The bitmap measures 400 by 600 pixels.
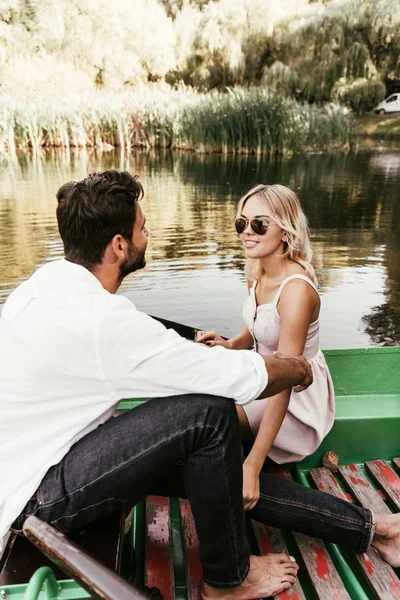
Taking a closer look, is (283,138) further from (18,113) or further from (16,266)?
(16,266)

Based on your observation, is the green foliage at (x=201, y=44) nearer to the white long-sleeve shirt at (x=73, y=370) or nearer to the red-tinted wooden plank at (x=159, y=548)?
the red-tinted wooden plank at (x=159, y=548)

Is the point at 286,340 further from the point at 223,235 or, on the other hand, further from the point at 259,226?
the point at 223,235

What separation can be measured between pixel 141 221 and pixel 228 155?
38.4 ft

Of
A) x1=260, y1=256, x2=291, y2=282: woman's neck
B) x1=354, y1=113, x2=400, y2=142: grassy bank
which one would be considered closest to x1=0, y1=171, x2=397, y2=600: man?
x1=260, y1=256, x2=291, y2=282: woman's neck

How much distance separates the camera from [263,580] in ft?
4.25

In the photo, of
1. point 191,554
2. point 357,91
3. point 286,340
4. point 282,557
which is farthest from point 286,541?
point 357,91

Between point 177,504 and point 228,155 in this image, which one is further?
point 228,155

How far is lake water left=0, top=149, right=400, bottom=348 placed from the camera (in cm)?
456

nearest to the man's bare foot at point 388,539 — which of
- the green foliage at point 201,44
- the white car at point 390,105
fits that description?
the green foliage at point 201,44

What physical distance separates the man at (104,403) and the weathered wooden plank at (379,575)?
0.36m

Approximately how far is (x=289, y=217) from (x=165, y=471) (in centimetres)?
88

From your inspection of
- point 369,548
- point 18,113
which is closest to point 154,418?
point 369,548

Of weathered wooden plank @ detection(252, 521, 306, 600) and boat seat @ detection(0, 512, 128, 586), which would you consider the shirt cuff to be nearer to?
boat seat @ detection(0, 512, 128, 586)

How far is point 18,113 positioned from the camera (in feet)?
43.7
